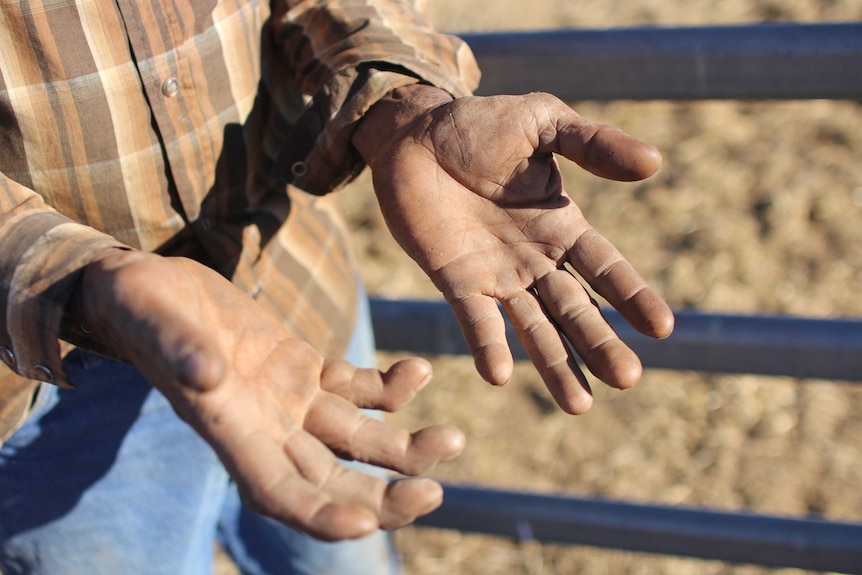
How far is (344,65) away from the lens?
1227 mm

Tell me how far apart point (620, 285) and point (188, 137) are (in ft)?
1.96

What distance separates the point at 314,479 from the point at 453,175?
0.47 meters

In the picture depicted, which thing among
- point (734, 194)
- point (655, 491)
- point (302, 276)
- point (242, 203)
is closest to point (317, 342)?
point (302, 276)

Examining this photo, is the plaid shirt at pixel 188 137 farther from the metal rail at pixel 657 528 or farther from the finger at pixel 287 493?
the metal rail at pixel 657 528

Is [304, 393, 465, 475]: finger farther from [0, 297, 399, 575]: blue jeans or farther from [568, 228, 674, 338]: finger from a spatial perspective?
[0, 297, 399, 575]: blue jeans

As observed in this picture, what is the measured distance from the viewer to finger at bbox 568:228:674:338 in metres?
1.08

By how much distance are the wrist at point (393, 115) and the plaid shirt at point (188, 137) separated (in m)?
0.02

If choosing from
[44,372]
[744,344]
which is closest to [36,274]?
[44,372]

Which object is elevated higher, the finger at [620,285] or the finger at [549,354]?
the finger at [620,285]

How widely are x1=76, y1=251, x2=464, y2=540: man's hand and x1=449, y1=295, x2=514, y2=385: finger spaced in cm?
8

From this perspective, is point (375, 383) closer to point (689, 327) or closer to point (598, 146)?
point (598, 146)

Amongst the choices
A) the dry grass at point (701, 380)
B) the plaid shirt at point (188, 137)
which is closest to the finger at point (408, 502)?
the plaid shirt at point (188, 137)

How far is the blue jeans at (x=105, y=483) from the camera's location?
1282mm

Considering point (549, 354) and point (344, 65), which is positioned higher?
point (344, 65)
